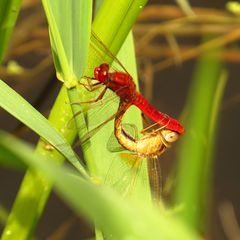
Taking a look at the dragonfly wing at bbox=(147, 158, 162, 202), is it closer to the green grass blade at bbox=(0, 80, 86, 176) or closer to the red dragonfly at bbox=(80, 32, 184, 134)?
the red dragonfly at bbox=(80, 32, 184, 134)

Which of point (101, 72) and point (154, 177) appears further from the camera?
point (154, 177)

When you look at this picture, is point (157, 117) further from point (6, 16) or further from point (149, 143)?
point (6, 16)

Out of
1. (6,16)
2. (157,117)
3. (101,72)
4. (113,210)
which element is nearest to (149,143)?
(157,117)

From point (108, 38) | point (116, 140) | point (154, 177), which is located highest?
point (108, 38)

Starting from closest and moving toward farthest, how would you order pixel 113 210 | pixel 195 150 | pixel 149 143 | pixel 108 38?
pixel 113 210 < pixel 195 150 < pixel 108 38 < pixel 149 143

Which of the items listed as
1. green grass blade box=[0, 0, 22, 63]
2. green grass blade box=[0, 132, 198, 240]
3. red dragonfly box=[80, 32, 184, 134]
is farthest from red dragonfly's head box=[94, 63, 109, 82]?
green grass blade box=[0, 132, 198, 240]

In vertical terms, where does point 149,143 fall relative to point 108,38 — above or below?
below

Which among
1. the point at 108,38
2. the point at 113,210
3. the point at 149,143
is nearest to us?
the point at 113,210

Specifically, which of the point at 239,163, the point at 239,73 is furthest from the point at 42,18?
the point at 239,163
